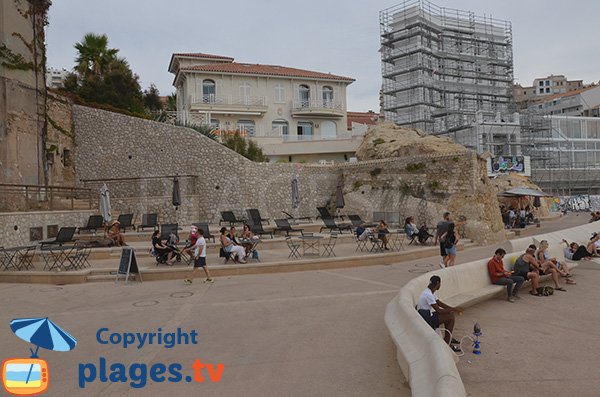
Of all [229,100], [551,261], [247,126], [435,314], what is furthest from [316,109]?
[435,314]

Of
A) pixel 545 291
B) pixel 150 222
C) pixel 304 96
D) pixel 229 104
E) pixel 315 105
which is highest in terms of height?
pixel 304 96

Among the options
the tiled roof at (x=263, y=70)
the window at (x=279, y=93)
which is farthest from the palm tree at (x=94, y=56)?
the window at (x=279, y=93)

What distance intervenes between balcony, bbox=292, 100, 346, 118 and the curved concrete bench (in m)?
32.4

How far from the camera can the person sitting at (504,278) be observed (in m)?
9.16

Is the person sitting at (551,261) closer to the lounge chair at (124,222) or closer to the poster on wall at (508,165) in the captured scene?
the lounge chair at (124,222)

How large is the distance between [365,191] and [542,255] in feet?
45.7

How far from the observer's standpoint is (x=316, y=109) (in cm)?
4131

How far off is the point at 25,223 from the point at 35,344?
15561 millimetres

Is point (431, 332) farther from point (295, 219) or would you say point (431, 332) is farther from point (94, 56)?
point (94, 56)

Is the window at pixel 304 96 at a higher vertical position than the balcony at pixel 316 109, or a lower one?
higher

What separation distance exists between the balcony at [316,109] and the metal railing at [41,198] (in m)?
22.8

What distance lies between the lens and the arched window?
41.1 m

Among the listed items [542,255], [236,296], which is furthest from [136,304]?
[542,255]

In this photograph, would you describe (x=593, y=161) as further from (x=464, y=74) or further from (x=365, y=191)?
(x=365, y=191)
